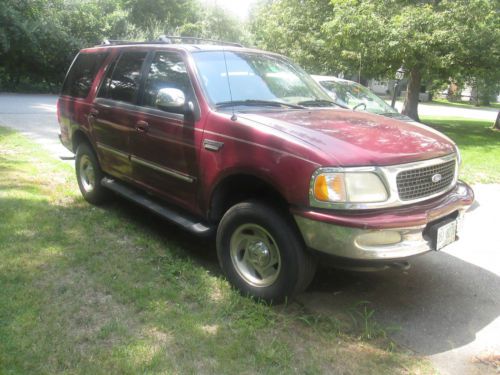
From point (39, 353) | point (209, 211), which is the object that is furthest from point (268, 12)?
point (39, 353)

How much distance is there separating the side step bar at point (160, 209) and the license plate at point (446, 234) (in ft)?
5.72

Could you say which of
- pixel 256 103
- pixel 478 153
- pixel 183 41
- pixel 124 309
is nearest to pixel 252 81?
pixel 256 103

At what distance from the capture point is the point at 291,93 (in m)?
4.44

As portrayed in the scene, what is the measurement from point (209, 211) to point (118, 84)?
2015mm

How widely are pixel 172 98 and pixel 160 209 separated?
1071mm

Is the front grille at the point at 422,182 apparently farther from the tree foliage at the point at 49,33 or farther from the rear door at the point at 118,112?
the tree foliage at the point at 49,33

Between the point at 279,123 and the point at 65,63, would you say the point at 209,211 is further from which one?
the point at 65,63

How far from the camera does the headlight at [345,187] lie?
2.95 metres

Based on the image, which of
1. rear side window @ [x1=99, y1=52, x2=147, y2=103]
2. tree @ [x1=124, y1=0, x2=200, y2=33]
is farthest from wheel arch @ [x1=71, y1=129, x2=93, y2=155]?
tree @ [x1=124, y1=0, x2=200, y2=33]

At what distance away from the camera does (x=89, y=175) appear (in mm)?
5785

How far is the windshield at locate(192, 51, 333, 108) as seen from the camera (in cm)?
401

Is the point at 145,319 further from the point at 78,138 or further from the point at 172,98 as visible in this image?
the point at 78,138

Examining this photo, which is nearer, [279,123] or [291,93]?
[279,123]

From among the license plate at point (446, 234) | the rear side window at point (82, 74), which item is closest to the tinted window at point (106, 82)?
the rear side window at point (82, 74)
